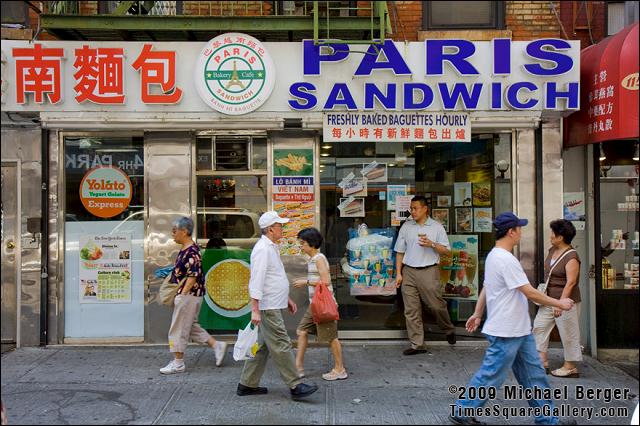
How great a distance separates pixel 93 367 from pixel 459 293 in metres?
4.75

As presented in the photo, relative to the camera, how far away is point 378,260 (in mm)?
7895

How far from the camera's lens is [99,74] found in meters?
7.02

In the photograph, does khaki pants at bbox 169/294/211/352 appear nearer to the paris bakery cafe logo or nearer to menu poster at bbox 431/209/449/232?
the paris bakery cafe logo

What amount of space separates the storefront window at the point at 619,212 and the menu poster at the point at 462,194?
1678 mm

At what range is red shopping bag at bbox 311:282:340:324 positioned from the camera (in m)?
5.88

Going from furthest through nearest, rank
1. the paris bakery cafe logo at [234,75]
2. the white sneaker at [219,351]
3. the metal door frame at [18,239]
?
the metal door frame at [18,239]
the paris bakery cafe logo at [234,75]
the white sneaker at [219,351]

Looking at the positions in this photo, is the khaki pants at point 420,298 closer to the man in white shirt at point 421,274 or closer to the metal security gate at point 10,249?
the man in white shirt at point 421,274

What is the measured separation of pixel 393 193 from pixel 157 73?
3401mm

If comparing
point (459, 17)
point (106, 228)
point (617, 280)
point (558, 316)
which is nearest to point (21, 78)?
point (106, 228)

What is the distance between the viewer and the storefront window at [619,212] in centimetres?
752

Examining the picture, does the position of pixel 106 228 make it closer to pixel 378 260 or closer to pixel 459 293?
pixel 378 260

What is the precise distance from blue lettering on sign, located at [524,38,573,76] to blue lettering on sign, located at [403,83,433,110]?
1.22 m

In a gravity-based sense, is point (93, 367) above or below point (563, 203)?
below

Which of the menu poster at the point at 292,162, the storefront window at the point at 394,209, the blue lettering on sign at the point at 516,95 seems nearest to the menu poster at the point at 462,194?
the storefront window at the point at 394,209
